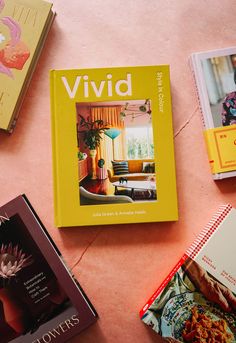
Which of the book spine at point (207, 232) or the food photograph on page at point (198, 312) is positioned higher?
the book spine at point (207, 232)

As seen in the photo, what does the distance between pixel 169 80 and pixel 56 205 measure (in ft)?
1.21

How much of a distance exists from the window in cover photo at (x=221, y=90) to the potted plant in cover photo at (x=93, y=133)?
0.24m

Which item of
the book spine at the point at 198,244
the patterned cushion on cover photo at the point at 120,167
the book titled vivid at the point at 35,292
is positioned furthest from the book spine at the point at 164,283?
the patterned cushion on cover photo at the point at 120,167

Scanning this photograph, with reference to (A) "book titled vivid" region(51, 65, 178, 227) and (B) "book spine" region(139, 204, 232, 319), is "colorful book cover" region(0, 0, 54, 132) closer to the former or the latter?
(A) "book titled vivid" region(51, 65, 178, 227)

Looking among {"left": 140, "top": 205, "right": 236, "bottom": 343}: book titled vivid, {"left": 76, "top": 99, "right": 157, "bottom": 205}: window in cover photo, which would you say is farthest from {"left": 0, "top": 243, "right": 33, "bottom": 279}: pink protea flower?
{"left": 140, "top": 205, "right": 236, "bottom": 343}: book titled vivid

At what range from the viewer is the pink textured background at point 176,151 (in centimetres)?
82

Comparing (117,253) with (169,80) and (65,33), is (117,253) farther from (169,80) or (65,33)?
(65,33)

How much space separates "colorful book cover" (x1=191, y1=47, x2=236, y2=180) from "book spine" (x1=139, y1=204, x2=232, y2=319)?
3.2 inches

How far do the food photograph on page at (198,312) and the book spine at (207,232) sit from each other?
3cm

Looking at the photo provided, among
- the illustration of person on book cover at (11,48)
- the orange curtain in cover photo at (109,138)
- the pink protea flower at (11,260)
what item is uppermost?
the illustration of person on book cover at (11,48)


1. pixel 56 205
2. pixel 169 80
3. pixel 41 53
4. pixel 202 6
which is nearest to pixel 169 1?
pixel 202 6

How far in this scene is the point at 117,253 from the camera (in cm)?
83

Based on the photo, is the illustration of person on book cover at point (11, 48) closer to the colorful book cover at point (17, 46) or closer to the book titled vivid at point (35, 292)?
the colorful book cover at point (17, 46)

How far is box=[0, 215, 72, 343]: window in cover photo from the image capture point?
2.57ft
